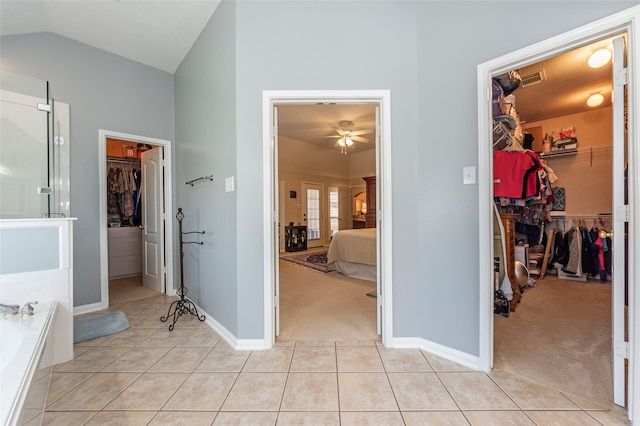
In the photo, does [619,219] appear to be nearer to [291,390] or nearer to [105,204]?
[291,390]

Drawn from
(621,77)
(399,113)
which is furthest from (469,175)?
(621,77)

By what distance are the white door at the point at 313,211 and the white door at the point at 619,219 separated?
6603 millimetres

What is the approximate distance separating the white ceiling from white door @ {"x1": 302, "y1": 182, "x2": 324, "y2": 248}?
506 centimetres

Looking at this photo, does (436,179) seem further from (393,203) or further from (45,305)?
(45,305)

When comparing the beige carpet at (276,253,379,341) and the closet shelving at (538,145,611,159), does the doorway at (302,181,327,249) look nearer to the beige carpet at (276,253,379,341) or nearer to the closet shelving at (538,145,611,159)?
the beige carpet at (276,253,379,341)

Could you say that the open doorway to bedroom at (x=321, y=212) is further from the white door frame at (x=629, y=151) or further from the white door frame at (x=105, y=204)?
the white door frame at (x=105, y=204)

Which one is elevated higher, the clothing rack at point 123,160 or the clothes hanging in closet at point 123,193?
the clothing rack at point 123,160

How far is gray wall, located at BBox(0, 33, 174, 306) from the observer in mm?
2721

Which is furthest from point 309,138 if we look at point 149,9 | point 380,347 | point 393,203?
point 380,347

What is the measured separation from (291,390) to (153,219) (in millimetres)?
3239

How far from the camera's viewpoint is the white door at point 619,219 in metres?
1.41

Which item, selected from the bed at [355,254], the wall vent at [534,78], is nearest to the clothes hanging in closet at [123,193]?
the bed at [355,254]

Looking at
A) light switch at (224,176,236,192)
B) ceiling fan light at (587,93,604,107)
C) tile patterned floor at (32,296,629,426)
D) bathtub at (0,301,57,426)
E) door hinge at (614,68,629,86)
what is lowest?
tile patterned floor at (32,296,629,426)

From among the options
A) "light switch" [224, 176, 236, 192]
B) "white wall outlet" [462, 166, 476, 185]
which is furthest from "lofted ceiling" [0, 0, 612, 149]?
"light switch" [224, 176, 236, 192]
